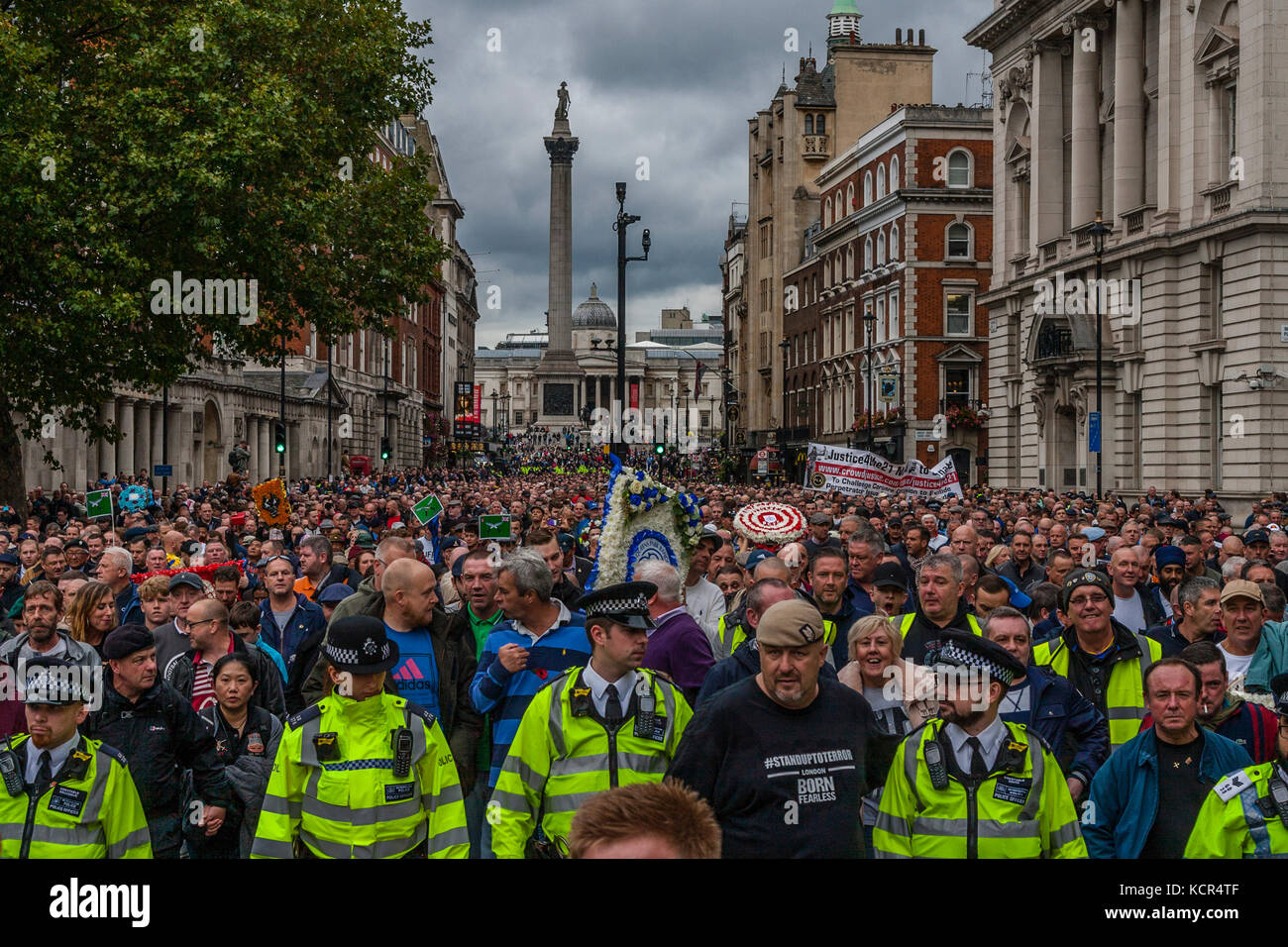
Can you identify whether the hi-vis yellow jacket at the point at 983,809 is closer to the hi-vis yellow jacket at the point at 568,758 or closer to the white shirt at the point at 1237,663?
the hi-vis yellow jacket at the point at 568,758

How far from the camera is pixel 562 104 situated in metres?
120

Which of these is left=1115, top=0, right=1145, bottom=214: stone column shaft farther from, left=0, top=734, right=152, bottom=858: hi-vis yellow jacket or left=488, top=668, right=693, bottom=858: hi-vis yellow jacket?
left=0, top=734, right=152, bottom=858: hi-vis yellow jacket

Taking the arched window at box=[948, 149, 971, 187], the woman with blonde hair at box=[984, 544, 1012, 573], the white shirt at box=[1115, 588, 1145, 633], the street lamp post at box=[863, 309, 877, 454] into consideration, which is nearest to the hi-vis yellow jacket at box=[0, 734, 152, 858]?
the white shirt at box=[1115, 588, 1145, 633]

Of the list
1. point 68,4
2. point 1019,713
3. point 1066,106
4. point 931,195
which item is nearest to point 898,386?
point 931,195

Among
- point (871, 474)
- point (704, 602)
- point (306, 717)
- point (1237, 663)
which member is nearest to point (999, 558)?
point (704, 602)

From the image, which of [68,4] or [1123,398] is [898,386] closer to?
[1123,398]

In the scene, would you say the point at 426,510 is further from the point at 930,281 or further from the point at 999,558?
the point at 930,281

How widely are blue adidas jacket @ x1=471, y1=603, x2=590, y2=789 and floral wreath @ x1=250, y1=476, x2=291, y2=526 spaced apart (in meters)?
15.2

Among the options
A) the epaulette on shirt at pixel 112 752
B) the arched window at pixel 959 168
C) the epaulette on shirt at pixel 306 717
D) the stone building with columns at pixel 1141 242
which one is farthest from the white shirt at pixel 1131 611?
the arched window at pixel 959 168

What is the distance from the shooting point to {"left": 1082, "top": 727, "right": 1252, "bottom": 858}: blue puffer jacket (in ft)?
19.2

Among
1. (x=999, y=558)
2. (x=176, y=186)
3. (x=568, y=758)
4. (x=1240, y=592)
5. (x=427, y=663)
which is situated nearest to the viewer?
(x=568, y=758)

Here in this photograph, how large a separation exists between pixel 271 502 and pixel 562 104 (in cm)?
10286

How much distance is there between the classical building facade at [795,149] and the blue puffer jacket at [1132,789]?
74.1m

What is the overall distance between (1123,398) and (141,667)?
39.1m
